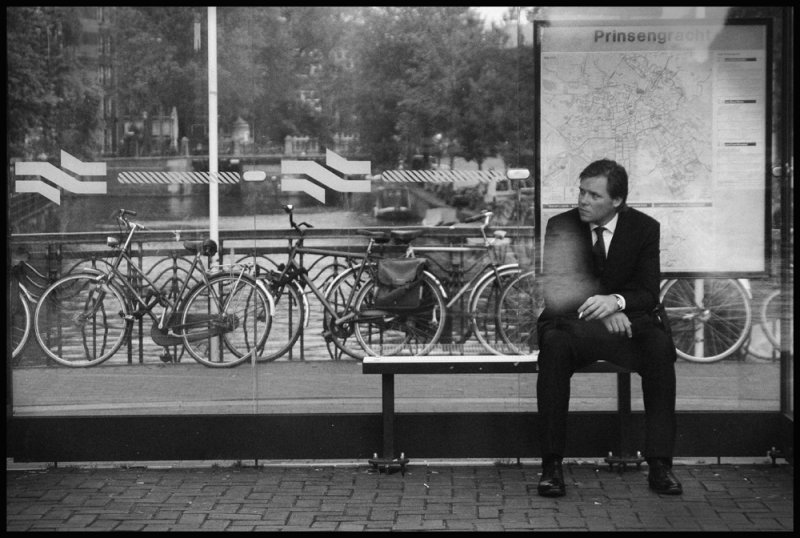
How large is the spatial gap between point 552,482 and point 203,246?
2092 mm

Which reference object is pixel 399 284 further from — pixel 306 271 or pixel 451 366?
pixel 451 366

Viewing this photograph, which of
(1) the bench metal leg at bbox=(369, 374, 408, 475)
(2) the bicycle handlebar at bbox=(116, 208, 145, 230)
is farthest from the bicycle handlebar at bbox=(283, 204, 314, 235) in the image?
(1) the bench metal leg at bbox=(369, 374, 408, 475)

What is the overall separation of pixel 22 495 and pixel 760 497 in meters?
3.30

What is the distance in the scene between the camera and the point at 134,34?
20.2 feet

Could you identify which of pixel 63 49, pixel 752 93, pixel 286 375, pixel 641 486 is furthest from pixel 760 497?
pixel 63 49

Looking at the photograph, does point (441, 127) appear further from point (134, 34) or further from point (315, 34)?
point (134, 34)

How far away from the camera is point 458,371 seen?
6.02 m

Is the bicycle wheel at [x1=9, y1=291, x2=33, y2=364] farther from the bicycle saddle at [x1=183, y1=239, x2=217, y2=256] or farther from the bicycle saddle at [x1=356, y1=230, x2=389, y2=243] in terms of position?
the bicycle saddle at [x1=356, y1=230, x2=389, y2=243]

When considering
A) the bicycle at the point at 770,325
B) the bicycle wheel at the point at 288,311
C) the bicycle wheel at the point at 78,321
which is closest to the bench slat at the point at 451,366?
the bicycle wheel at the point at 288,311

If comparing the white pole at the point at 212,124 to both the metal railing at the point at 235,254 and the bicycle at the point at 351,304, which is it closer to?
the metal railing at the point at 235,254

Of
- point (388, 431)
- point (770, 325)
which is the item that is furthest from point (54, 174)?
Result: point (770, 325)

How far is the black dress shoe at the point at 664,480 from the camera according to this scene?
564 cm

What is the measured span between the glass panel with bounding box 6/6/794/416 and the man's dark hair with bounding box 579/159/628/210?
0.31 metres

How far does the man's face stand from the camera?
229 inches
